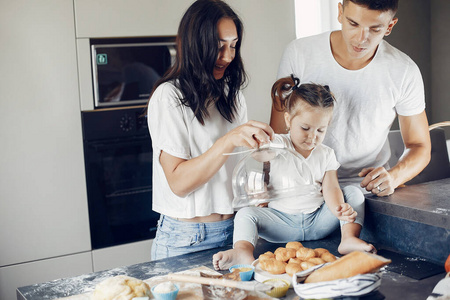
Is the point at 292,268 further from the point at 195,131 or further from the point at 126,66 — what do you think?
the point at 126,66

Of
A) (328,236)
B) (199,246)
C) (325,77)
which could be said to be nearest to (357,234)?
(328,236)

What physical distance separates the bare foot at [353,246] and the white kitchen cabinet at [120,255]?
1.50 meters

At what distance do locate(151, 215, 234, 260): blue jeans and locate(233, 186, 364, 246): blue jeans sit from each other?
10cm

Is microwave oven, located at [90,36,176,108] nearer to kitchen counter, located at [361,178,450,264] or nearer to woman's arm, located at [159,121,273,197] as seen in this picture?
woman's arm, located at [159,121,273,197]

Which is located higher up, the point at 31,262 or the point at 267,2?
the point at 267,2

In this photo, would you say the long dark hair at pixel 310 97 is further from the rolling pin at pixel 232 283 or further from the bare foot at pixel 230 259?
the rolling pin at pixel 232 283

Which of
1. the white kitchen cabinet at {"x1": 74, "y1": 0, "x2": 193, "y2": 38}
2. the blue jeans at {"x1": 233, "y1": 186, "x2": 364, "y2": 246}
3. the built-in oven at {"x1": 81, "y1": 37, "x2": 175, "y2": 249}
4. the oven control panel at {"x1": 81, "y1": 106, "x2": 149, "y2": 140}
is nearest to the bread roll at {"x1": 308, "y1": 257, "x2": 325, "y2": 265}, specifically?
the blue jeans at {"x1": 233, "y1": 186, "x2": 364, "y2": 246}

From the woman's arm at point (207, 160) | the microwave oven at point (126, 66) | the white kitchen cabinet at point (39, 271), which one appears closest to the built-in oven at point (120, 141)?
the microwave oven at point (126, 66)

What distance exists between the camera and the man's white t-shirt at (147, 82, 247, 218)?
4.94 feet

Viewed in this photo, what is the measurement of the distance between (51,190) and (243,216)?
51.7 inches

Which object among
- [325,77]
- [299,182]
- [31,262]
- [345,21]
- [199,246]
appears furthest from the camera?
[31,262]

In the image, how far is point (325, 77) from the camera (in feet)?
5.95

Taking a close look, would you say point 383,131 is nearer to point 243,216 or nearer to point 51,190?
point 243,216

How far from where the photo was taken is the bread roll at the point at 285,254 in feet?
4.25
